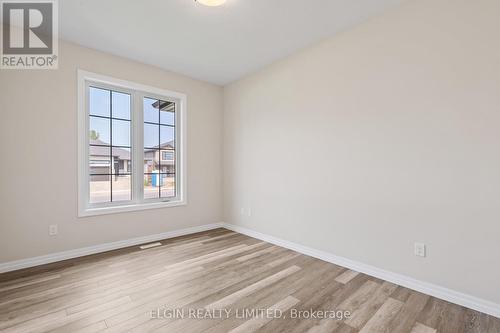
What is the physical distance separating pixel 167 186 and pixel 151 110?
128 centimetres

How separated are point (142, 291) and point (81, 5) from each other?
112 inches

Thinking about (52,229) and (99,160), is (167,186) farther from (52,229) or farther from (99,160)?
(52,229)

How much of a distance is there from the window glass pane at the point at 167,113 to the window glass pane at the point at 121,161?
2.54 feet

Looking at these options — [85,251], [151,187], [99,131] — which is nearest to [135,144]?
[99,131]

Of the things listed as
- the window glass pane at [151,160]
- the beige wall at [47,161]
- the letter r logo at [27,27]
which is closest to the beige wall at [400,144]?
the window glass pane at [151,160]

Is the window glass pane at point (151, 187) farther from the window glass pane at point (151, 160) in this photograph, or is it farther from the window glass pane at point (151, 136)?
the window glass pane at point (151, 136)

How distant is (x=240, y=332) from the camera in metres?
1.67

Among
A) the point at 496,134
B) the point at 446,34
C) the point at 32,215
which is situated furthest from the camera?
the point at 32,215

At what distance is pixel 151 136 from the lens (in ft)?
12.6

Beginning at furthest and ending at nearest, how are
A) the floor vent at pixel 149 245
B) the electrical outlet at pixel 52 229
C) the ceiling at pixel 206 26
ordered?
the floor vent at pixel 149 245, the electrical outlet at pixel 52 229, the ceiling at pixel 206 26

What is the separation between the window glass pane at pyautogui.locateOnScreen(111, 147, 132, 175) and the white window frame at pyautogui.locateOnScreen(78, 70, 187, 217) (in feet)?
0.22

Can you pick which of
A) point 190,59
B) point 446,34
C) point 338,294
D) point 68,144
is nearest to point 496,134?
point 446,34

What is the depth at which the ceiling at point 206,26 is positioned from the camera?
92.6 inches

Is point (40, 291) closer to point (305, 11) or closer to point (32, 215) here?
point (32, 215)
